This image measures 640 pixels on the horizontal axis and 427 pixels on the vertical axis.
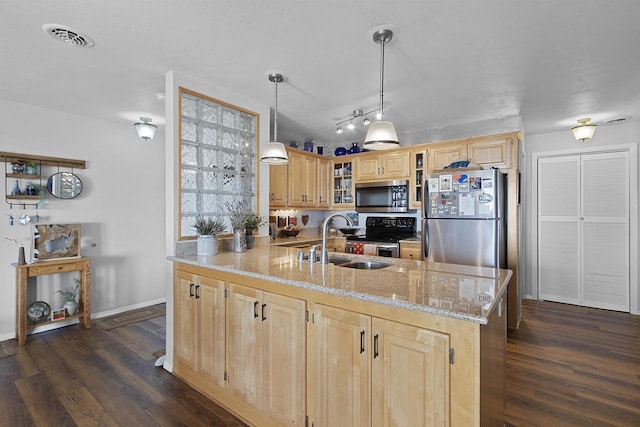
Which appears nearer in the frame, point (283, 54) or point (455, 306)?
point (455, 306)

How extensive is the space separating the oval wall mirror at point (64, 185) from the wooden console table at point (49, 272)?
29.1 inches

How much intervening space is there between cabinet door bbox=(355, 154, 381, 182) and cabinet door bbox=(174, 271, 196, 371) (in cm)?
311

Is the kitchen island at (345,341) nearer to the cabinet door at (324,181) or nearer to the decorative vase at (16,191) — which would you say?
the decorative vase at (16,191)

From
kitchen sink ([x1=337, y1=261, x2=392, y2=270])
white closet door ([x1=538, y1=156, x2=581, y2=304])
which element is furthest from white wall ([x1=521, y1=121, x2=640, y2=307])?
kitchen sink ([x1=337, y1=261, x2=392, y2=270])

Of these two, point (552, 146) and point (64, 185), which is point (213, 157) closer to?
point (64, 185)

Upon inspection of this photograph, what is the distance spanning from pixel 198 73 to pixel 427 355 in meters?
2.63

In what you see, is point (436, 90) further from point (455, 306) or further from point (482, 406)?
point (482, 406)

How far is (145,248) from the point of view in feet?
14.5

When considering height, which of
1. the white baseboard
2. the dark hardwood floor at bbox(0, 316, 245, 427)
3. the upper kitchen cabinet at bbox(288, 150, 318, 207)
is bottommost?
the dark hardwood floor at bbox(0, 316, 245, 427)

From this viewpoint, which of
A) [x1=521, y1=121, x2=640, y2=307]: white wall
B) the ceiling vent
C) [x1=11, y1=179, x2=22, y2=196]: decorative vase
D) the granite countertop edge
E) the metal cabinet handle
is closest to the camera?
the granite countertop edge

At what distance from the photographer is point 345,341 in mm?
1550

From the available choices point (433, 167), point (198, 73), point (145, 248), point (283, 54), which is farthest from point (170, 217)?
point (433, 167)

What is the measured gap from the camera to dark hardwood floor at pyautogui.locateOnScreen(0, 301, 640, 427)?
205 cm

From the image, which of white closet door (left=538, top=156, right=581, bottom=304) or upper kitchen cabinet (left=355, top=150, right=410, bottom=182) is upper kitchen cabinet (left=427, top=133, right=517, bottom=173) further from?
white closet door (left=538, top=156, right=581, bottom=304)
